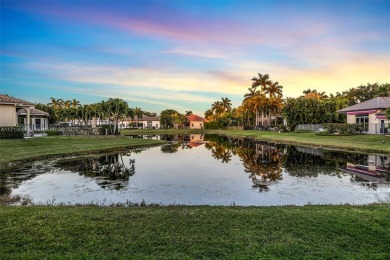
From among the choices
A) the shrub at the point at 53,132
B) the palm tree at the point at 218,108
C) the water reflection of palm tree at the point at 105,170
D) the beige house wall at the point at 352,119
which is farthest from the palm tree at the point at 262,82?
the water reflection of palm tree at the point at 105,170

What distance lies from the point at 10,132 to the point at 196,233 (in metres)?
28.1

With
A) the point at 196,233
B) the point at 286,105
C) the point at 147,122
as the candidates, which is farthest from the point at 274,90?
the point at 196,233

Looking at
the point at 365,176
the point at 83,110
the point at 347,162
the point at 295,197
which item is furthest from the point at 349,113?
the point at 83,110

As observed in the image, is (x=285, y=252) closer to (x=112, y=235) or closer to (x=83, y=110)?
(x=112, y=235)

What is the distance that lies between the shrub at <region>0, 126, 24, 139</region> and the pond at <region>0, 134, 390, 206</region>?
460 inches

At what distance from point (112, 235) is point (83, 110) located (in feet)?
214

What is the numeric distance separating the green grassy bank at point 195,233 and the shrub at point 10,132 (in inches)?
925

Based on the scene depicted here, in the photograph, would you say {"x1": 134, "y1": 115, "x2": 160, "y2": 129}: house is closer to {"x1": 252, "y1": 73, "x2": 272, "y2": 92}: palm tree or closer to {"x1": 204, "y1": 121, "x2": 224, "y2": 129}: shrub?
{"x1": 204, "y1": 121, "x2": 224, "y2": 129}: shrub

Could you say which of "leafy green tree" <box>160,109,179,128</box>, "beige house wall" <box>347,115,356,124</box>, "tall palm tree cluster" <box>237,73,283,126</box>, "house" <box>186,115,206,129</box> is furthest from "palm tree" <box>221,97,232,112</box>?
"beige house wall" <box>347,115,356,124</box>

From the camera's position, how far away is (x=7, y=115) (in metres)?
30.2

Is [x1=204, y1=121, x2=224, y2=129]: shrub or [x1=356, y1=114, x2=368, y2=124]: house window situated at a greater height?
[x1=356, y1=114, x2=368, y2=124]: house window

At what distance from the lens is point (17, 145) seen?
2445 cm

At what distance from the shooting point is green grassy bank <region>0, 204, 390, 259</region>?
5.00 metres

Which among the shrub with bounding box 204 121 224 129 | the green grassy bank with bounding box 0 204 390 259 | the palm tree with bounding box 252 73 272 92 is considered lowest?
the green grassy bank with bounding box 0 204 390 259
